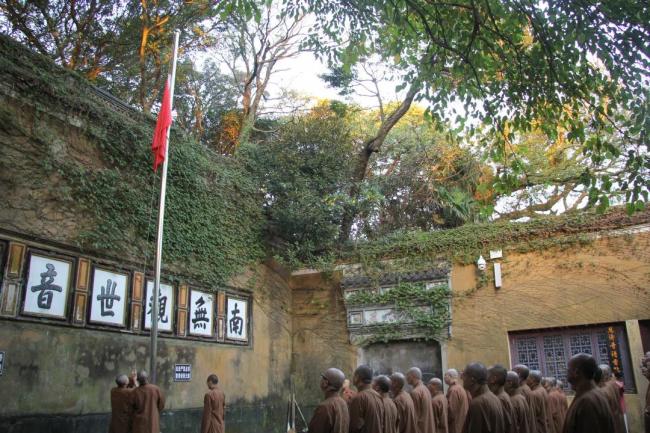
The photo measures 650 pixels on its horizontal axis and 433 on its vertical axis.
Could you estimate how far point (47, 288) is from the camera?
26.8 ft

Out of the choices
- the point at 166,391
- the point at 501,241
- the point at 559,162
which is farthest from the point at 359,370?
the point at 559,162

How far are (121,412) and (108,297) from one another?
2157mm

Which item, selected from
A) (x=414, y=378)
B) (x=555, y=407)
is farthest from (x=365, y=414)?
(x=555, y=407)

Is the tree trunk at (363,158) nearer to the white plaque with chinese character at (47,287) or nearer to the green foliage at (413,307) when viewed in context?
the green foliage at (413,307)

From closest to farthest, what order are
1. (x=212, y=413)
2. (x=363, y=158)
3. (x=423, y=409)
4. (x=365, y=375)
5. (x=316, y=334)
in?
(x=365, y=375) → (x=423, y=409) → (x=212, y=413) → (x=316, y=334) → (x=363, y=158)

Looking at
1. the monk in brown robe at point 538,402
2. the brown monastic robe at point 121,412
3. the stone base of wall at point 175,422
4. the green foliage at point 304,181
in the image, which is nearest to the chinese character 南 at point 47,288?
the stone base of wall at point 175,422

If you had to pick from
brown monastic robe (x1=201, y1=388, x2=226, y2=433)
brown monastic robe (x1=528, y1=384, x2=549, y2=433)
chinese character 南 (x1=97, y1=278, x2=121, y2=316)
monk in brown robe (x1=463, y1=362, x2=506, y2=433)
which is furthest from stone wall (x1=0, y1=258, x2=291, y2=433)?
brown monastic robe (x1=528, y1=384, x2=549, y2=433)

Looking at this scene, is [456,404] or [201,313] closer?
[456,404]

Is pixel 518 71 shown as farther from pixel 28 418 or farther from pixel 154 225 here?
pixel 28 418

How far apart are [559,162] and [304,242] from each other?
8.70 meters

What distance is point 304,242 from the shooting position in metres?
13.9

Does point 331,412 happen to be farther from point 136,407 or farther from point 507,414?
point 136,407

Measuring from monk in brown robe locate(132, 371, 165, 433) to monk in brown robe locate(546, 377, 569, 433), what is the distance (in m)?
5.66

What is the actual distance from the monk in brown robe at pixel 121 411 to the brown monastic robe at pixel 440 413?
Answer: 4214 mm
